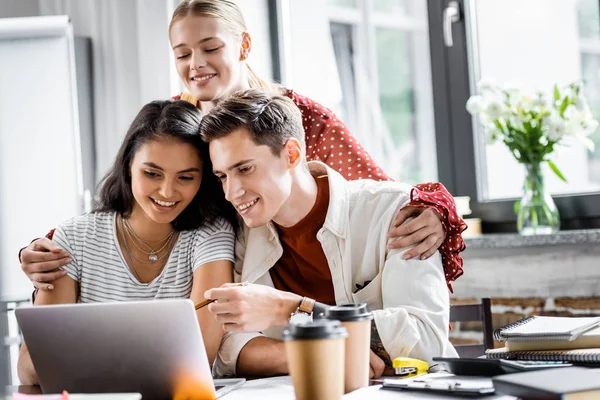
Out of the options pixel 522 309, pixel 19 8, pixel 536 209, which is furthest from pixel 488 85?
pixel 19 8

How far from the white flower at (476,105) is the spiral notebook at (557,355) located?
166 cm

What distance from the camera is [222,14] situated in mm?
2160

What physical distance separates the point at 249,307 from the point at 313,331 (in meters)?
0.37

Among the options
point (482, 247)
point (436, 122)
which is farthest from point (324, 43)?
→ point (482, 247)

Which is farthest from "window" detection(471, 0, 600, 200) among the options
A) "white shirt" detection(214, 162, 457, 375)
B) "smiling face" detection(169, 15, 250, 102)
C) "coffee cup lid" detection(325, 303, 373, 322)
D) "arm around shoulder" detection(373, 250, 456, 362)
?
"coffee cup lid" detection(325, 303, 373, 322)

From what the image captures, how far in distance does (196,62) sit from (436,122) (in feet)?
4.33

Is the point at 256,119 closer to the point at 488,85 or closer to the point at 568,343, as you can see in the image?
the point at 568,343

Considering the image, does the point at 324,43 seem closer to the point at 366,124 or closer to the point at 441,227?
the point at 366,124

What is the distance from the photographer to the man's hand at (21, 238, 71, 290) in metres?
1.67

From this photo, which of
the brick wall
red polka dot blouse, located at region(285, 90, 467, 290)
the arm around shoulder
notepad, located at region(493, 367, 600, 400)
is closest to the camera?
notepad, located at region(493, 367, 600, 400)

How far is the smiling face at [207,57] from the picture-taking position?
2.10m

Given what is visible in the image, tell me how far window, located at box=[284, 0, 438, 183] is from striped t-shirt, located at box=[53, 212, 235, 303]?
208 centimetres

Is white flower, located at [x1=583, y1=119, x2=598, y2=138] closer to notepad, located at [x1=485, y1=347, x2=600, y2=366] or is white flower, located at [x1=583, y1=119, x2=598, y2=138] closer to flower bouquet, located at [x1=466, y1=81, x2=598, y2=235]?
flower bouquet, located at [x1=466, y1=81, x2=598, y2=235]

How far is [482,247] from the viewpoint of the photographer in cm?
273
